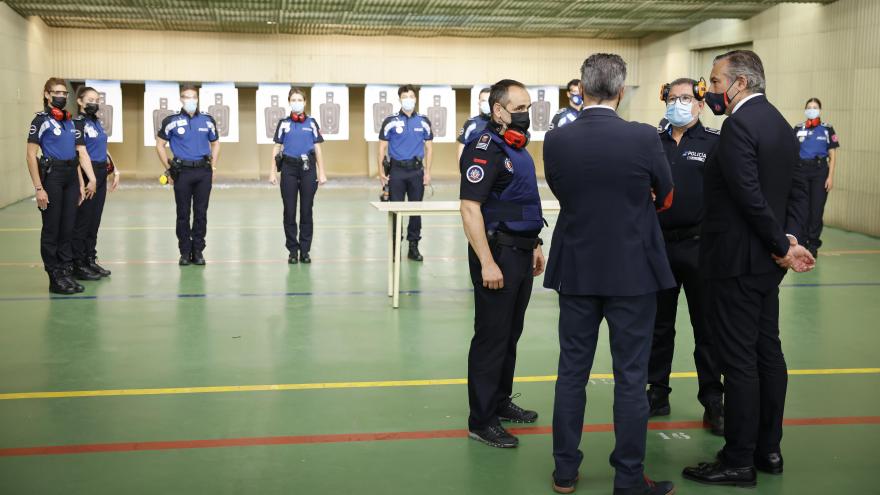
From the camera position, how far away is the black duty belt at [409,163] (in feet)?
32.2

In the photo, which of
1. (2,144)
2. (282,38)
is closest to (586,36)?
(282,38)

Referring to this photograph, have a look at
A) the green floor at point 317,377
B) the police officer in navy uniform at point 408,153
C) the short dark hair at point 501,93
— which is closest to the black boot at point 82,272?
the green floor at point 317,377

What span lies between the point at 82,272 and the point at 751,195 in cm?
651

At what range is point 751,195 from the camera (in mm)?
3666

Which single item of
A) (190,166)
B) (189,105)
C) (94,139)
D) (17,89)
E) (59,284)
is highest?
(17,89)

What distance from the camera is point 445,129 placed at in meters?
19.4

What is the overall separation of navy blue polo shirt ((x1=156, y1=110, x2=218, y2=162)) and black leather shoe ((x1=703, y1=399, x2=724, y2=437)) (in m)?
6.30

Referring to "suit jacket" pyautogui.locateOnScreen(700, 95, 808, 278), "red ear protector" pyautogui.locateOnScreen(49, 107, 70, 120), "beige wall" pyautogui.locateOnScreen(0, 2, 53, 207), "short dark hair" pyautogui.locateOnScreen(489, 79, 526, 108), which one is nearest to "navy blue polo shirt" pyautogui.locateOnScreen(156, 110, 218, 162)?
"red ear protector" pyautogui.locateOnScreen(49, 107, 70, 120)

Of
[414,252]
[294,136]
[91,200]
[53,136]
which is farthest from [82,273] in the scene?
[414,252]

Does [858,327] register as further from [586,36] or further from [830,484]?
[586,36]

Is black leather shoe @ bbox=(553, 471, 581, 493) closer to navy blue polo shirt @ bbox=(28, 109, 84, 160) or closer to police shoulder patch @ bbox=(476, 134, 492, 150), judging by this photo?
police shoulder patch @ bbox=(476, 134, 492, 150)

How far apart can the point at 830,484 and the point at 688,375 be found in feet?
5.52

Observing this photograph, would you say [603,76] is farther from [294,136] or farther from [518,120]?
[294,136]

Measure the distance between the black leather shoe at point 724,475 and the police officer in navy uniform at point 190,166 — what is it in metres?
6.48
